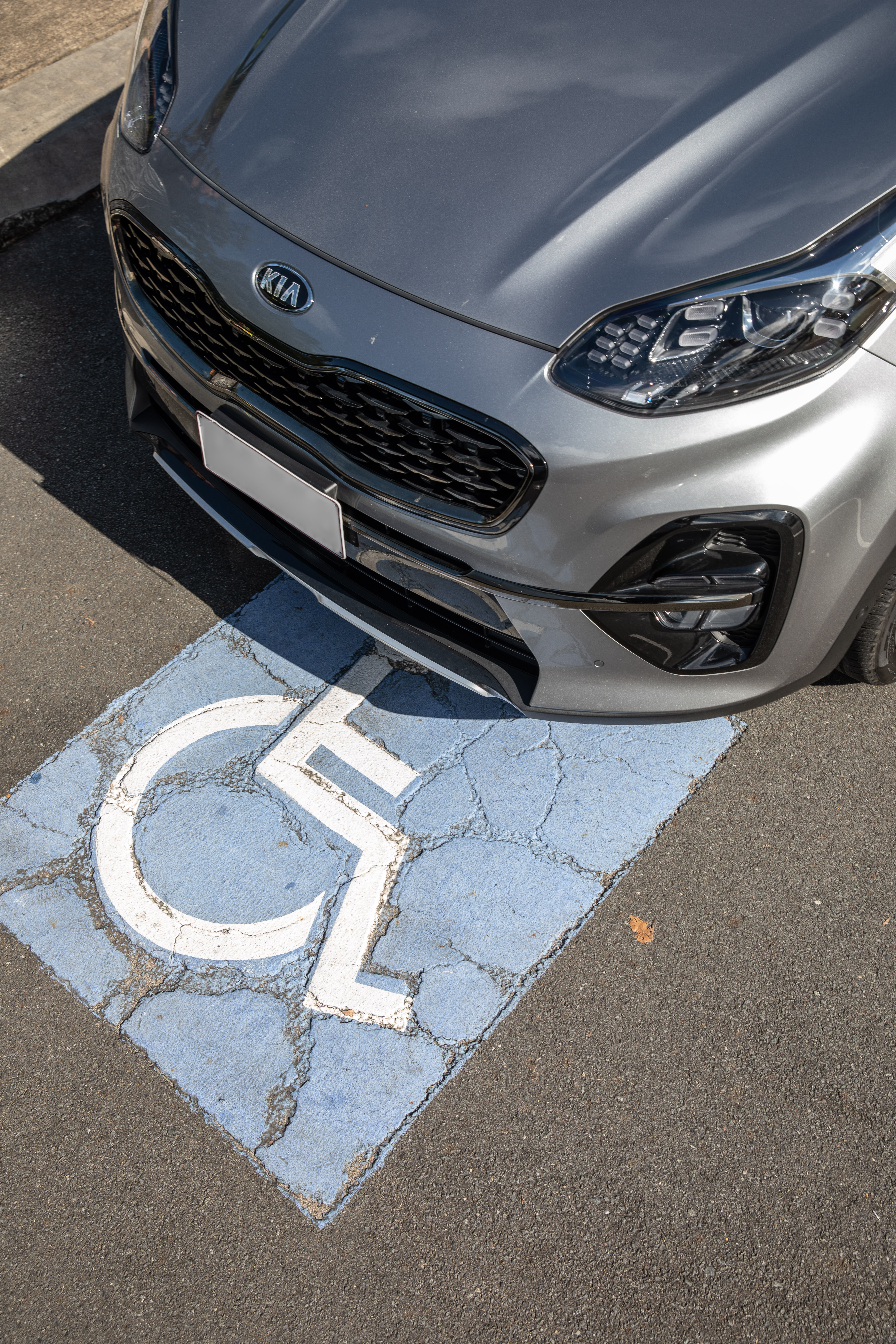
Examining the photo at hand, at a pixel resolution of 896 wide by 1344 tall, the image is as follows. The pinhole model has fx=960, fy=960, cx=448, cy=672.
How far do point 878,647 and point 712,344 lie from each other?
1.01 metres

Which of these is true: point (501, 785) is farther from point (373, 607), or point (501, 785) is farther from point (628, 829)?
point (373, 607)

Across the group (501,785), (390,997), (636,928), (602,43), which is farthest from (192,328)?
(636,928)

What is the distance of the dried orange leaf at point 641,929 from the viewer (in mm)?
2256

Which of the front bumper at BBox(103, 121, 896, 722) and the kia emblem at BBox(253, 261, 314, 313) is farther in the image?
the kia emblem at BBox(253, 261, 314, 313)

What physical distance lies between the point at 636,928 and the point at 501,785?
19.6 inches

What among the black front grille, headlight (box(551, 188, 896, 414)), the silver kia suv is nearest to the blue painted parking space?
the silver kia suv

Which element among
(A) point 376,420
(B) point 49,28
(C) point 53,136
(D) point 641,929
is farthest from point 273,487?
(B) point 49,28

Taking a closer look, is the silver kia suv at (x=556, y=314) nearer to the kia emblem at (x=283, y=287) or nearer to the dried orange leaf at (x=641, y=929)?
the kia emblem at (x=283, y=287)

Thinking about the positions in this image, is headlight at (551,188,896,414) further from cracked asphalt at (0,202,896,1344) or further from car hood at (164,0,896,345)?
cracked asphalt at (0,202,896,1344)

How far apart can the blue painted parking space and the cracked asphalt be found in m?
0.07

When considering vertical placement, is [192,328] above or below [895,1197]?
above

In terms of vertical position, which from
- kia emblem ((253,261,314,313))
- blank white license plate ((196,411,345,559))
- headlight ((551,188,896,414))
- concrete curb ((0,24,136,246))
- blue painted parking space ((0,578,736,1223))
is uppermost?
headlight ((551,188,896,414))

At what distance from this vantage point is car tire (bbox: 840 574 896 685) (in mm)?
2205

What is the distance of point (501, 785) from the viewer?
8.25 ft
